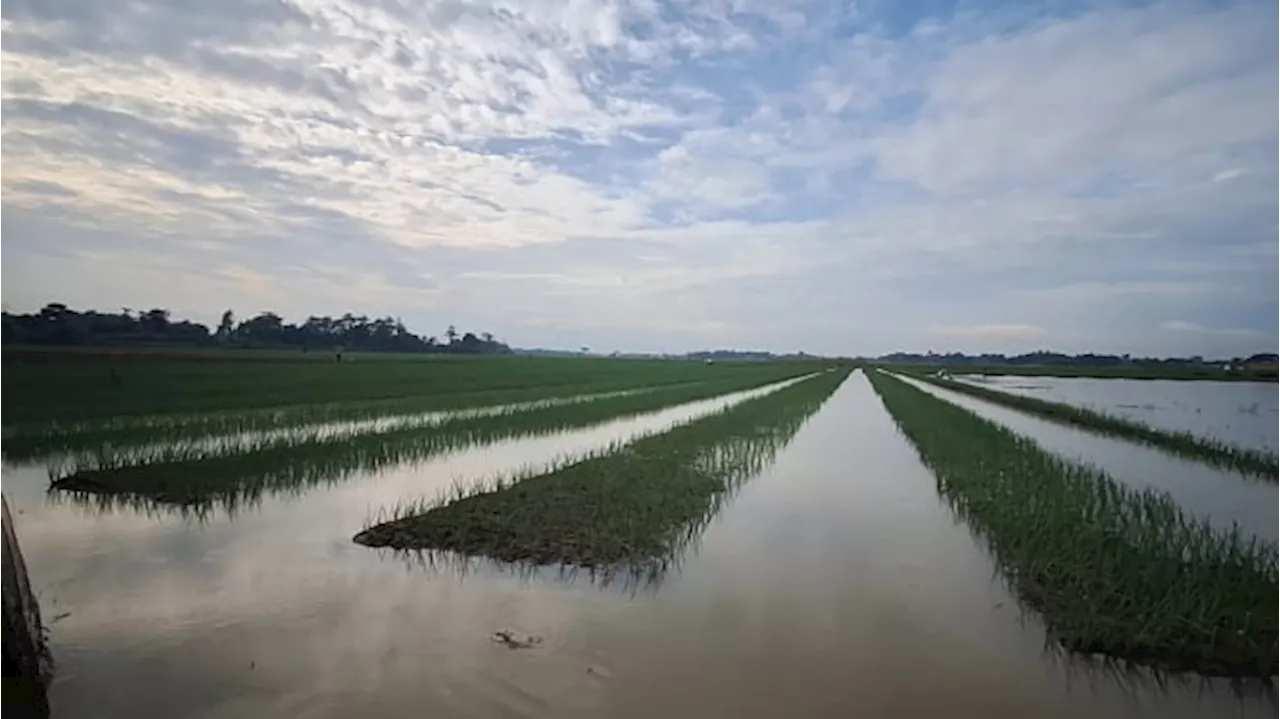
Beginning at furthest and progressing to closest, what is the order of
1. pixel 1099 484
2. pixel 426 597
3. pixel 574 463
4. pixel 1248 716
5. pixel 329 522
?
pixel 574 463 < pixel 1099 484 < pixel 329 522 < pixel 426 597 < pixel 1248 716

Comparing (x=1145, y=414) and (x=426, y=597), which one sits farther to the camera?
(x=1145, y=414)

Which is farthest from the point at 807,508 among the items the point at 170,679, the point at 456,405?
the point at 456,405

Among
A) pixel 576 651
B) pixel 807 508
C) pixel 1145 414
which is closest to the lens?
pixel 576 651

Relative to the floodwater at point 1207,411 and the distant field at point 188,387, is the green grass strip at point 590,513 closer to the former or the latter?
the distant field at point 188,387

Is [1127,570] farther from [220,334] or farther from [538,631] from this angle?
[220,334]

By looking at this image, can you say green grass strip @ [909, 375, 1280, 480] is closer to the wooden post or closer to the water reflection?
the water reflection

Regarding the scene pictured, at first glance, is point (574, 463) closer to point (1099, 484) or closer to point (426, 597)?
point (426, 597)

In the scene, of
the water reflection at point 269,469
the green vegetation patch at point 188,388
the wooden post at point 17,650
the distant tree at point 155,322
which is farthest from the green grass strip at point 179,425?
the distant tree at point 155,322

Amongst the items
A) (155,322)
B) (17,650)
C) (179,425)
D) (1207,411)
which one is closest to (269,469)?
(179,425)

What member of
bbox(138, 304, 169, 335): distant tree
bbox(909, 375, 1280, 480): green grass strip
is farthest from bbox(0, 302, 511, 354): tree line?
bbox(909, 375, 1280, 480): green grass strip
